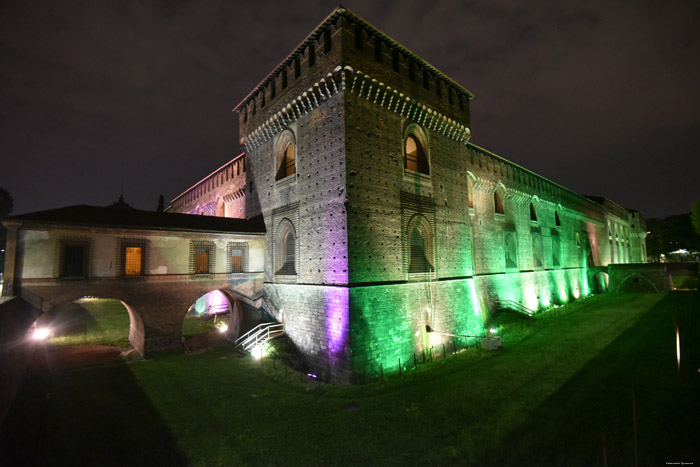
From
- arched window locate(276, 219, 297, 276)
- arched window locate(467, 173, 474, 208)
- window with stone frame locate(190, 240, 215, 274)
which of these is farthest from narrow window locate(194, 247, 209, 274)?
arched window locate(467, 173, 474, 208)

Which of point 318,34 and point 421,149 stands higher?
point 318,34

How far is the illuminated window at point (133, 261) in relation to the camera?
46.5 feet

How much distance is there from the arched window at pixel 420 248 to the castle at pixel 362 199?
7cm

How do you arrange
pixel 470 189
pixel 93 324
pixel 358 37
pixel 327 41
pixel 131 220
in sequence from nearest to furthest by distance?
pixel 358 37 < pixel 327 41 < pixel 131 220 < pixel 93 324 < pixel 470 189

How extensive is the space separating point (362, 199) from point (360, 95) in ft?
13.6

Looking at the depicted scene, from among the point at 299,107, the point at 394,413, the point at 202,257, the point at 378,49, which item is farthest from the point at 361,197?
the point at 202,257

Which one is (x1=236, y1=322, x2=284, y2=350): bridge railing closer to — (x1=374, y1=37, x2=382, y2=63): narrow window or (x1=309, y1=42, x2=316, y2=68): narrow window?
(x1=309, y1=42, x2=316, y2=68): narrow window

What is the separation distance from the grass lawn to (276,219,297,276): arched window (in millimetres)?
4144

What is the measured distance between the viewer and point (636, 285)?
36188mm

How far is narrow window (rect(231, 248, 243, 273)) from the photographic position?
1677 centimetres

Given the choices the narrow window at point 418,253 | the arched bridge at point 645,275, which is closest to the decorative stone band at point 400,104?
the narrow window at point 418,253

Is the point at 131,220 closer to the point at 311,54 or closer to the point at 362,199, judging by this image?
the point at 362,199

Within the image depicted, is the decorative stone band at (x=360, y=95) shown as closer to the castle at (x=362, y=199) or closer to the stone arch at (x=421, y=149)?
the castle at (x=362, y=199)

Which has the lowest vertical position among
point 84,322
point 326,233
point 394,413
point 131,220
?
point 394,413
